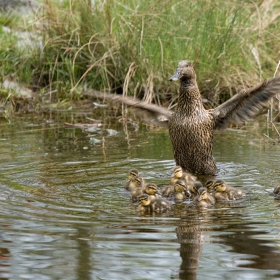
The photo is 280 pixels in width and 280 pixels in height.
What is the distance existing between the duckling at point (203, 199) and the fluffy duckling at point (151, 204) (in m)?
0.22

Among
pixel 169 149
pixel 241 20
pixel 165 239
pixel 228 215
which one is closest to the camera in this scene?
pixel 165 239

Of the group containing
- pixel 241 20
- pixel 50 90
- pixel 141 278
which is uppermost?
pixel 241 20

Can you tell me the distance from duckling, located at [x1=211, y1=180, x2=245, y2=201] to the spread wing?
928 mm

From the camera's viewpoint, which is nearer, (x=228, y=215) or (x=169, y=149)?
(x=228, y=215)

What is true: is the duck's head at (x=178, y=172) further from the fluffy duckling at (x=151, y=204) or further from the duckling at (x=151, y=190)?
the fluffy duckling at (x=151, y=204)

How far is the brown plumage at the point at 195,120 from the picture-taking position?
22.7 feet

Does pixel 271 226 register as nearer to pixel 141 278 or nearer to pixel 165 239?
pixel 165 239

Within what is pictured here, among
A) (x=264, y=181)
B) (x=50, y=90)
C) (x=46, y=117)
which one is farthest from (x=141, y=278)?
(x=50, y=90)

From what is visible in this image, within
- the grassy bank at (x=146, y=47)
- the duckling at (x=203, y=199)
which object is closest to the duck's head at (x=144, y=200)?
the duckling at (x=203, y=199)

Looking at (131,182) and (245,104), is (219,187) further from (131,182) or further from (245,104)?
(245,104)

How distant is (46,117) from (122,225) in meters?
4.89

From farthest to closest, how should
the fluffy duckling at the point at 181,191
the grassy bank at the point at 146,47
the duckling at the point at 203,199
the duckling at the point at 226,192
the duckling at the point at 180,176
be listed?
1. the grassy bank at the point at 146,47
2. the duckling at the point at 180,176
3. the fluffy duckling at the point at 181,191
4. the duckling at the point at 226,192
5. the duckling at the point at 203,199

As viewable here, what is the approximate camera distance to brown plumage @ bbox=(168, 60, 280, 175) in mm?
6922

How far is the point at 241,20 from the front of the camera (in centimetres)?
984
